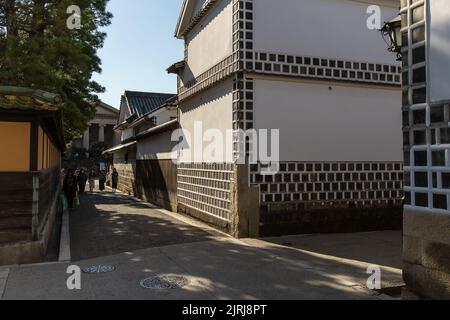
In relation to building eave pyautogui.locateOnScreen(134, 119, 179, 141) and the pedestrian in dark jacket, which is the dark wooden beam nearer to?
building eave pyautogui.locateOnScreen(134, 119, 179, 141)

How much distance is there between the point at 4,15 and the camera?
14781 millimetres

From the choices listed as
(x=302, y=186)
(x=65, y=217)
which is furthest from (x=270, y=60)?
(x=65, y=217)

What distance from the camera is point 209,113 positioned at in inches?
500

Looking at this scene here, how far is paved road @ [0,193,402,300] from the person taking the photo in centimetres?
609

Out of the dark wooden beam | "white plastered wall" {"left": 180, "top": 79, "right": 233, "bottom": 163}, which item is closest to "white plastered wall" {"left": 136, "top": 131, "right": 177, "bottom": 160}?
"white plastered wall" {"left": 180, "top": 79, "right": 233, "bottom": 163}

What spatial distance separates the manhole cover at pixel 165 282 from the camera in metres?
6.36

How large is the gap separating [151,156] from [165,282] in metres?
14.7

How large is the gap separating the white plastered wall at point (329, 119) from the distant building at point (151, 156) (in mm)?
6440

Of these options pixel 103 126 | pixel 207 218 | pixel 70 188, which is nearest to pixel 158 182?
pixel 70 188

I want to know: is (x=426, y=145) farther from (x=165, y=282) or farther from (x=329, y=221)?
(x=329, y=221)

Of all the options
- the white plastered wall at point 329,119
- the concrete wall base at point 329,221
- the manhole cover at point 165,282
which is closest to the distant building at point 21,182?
the manhole cover at point 165,282

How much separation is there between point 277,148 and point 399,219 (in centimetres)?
435

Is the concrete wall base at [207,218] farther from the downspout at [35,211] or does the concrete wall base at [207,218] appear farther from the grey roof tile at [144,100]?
the grey roof tile at [144,100]
